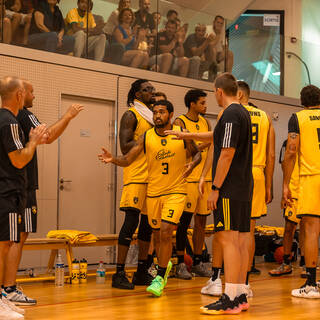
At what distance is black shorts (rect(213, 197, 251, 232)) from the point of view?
4.65 meters

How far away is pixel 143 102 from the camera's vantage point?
6746 millimetres

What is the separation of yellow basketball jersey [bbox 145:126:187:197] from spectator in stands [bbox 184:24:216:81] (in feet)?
13.2

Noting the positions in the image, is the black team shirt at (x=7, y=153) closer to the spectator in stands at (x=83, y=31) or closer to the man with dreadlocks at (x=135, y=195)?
the man with dreadlocks at (x=135, y=195)

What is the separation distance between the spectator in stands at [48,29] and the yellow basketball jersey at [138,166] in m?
2.25

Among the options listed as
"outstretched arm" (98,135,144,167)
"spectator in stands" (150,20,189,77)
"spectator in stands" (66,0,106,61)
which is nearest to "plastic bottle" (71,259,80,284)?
"outstretched arm" (98,135,144,167)

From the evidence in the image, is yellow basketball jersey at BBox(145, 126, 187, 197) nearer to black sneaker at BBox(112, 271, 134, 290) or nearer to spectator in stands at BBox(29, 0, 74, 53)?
black sneaker at BBox(112, 271, 134, 290)

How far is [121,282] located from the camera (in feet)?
20.7

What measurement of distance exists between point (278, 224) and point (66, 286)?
19.5 ft

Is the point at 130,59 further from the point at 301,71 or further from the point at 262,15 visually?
the point at 262,15

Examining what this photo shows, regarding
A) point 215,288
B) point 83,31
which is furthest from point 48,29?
point 215,288

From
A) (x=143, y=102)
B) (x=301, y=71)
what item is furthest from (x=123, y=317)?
(x=301, y=71)

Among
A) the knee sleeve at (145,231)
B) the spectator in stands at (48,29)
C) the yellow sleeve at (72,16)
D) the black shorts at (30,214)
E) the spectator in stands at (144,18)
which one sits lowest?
the knee sleeve at (145,231)

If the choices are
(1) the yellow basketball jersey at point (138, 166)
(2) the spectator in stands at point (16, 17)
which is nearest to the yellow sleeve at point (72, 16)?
(2) the spectator in stands at point (16, 17)

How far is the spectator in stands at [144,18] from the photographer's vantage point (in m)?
9.27
